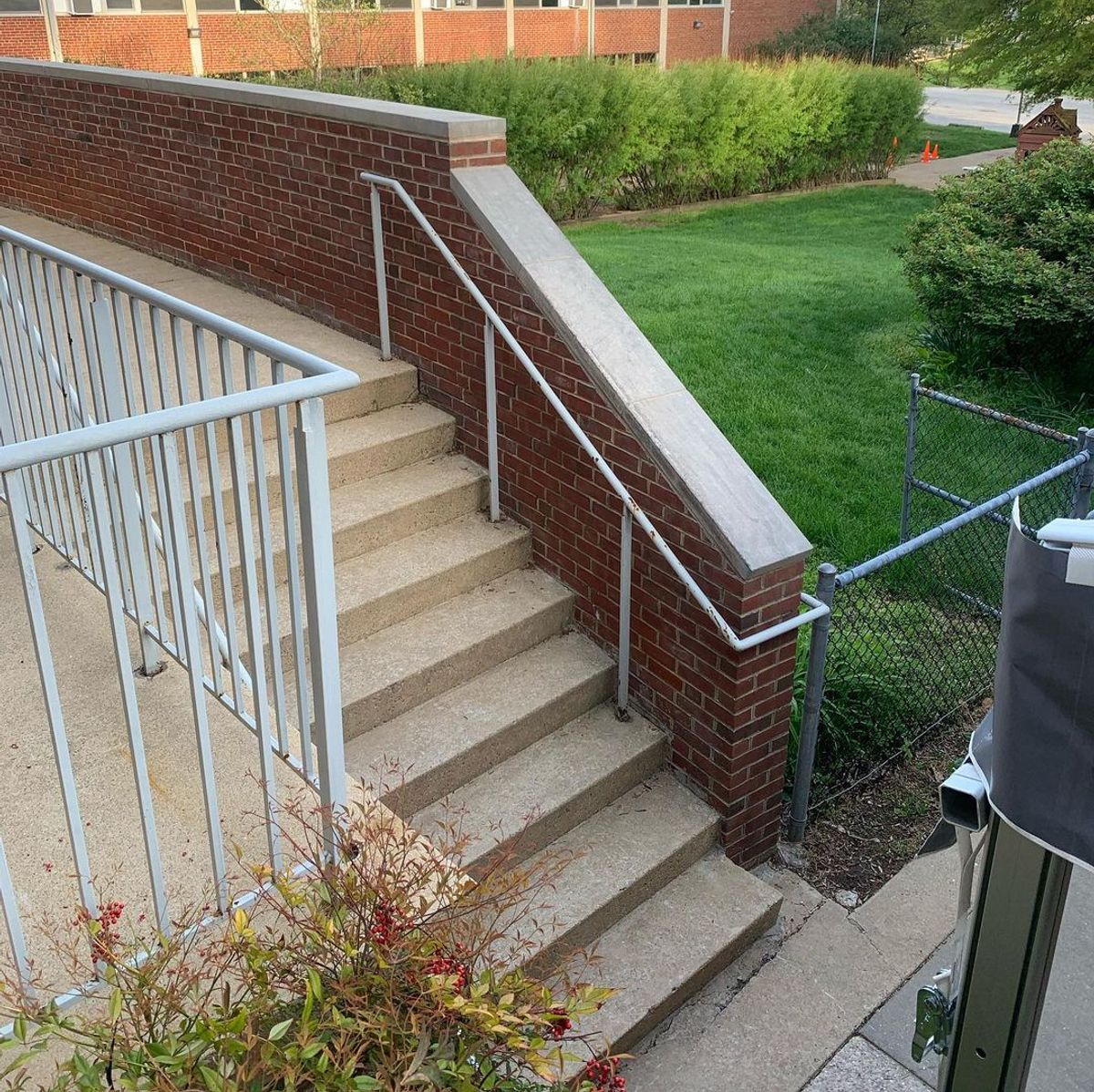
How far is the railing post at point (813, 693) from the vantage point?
158 inches

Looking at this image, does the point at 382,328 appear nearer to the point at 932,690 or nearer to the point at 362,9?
the point at 932,690

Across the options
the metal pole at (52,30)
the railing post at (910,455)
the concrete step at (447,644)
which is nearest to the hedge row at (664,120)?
the metal pole at (52,30)

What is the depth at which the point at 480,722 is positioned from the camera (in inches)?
165

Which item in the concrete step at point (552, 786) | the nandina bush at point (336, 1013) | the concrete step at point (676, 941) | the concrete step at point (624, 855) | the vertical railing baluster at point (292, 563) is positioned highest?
the vertical railing baluster at point (292, 563)

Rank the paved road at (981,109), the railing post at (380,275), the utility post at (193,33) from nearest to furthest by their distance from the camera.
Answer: the railing post at (380,275), the utility post at (193,33), the paved road at (981,109)

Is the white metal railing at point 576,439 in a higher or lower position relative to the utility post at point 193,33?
lower

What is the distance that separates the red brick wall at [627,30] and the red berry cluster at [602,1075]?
3498cm

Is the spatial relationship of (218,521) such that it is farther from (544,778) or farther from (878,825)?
(878,825)

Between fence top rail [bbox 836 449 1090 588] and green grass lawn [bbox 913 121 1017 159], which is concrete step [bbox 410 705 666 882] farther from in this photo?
green grass lawn [bbox 913 121 1017 159]

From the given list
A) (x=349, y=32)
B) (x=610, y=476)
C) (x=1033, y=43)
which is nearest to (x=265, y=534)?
(x=610, y=476)

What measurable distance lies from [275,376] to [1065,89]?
1552 centimetres

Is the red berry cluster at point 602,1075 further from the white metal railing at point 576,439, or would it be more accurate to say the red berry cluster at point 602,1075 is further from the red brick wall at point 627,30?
the red brick wall at point 627,30

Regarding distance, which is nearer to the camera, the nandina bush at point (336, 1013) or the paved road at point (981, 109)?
the nandina bush at point (336, 1013)

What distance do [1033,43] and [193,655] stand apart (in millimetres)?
14987
